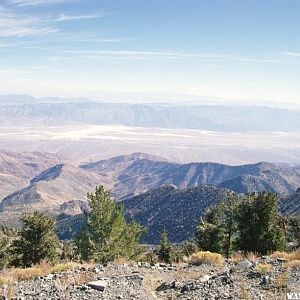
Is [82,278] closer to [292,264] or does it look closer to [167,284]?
[167,284]

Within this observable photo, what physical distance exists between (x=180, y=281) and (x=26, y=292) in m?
6.42

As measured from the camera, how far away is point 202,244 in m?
58.9

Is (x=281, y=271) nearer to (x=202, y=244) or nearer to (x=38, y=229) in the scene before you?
(x=38, y=229)

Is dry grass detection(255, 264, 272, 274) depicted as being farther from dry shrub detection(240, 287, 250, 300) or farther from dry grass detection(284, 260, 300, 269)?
dry shrub detection(240, 287, 250, 300)

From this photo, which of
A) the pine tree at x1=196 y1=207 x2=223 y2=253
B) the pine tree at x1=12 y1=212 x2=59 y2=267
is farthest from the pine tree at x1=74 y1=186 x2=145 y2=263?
the pine tree at x1=196 y1=207 x2=223 y2=253

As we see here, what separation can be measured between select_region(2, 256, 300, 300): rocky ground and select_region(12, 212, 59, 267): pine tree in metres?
29.8

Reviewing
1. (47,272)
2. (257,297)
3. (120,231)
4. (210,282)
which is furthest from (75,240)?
(257,297)

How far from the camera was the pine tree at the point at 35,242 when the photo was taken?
48047 millimetres

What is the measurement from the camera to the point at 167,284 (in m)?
17.4

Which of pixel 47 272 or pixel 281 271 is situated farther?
pixel 47 272

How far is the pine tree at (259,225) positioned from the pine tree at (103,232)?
1512 cm

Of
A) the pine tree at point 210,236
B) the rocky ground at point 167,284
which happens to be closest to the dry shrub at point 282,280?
the rocky ground at point 167,284

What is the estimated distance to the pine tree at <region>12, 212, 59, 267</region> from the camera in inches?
1892

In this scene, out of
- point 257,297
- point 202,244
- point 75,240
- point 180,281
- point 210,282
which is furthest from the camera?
point 202,244
